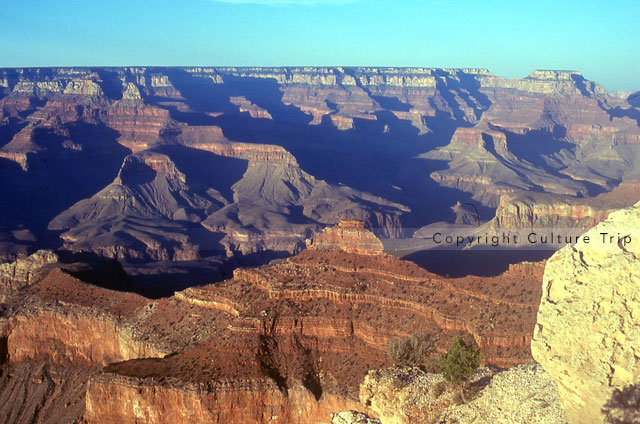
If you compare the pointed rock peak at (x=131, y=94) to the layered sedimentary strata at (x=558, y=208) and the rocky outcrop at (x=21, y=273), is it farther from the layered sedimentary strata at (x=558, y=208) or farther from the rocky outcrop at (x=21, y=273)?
the rocky outcrop at (x=21, y=273)

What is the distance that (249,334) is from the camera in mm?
30078

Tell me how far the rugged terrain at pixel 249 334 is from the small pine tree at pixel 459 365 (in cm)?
507

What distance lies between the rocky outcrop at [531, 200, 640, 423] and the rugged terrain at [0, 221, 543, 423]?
10.6 m

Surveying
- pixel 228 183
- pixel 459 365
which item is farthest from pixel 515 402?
pixel 228 183

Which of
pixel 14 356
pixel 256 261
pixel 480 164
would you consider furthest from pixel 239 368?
pixel 480 164

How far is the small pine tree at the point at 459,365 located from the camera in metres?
20.9

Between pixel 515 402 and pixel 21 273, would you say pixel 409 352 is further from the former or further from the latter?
pixel 21 273

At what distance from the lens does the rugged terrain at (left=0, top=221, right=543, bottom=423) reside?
2669cm

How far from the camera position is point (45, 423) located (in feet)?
108

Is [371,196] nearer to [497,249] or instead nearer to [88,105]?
[497,249]

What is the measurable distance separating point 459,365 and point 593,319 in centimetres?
627

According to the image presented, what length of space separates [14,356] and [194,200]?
95237 millimetres

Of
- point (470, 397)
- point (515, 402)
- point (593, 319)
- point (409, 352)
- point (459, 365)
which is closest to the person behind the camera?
point (593, 319)

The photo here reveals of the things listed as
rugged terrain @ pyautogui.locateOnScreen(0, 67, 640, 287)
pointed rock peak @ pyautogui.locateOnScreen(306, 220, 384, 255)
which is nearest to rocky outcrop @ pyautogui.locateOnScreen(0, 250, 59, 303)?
rugged terrain @ pyautogui.locateOnScreen(0, 67, 640, 287)
